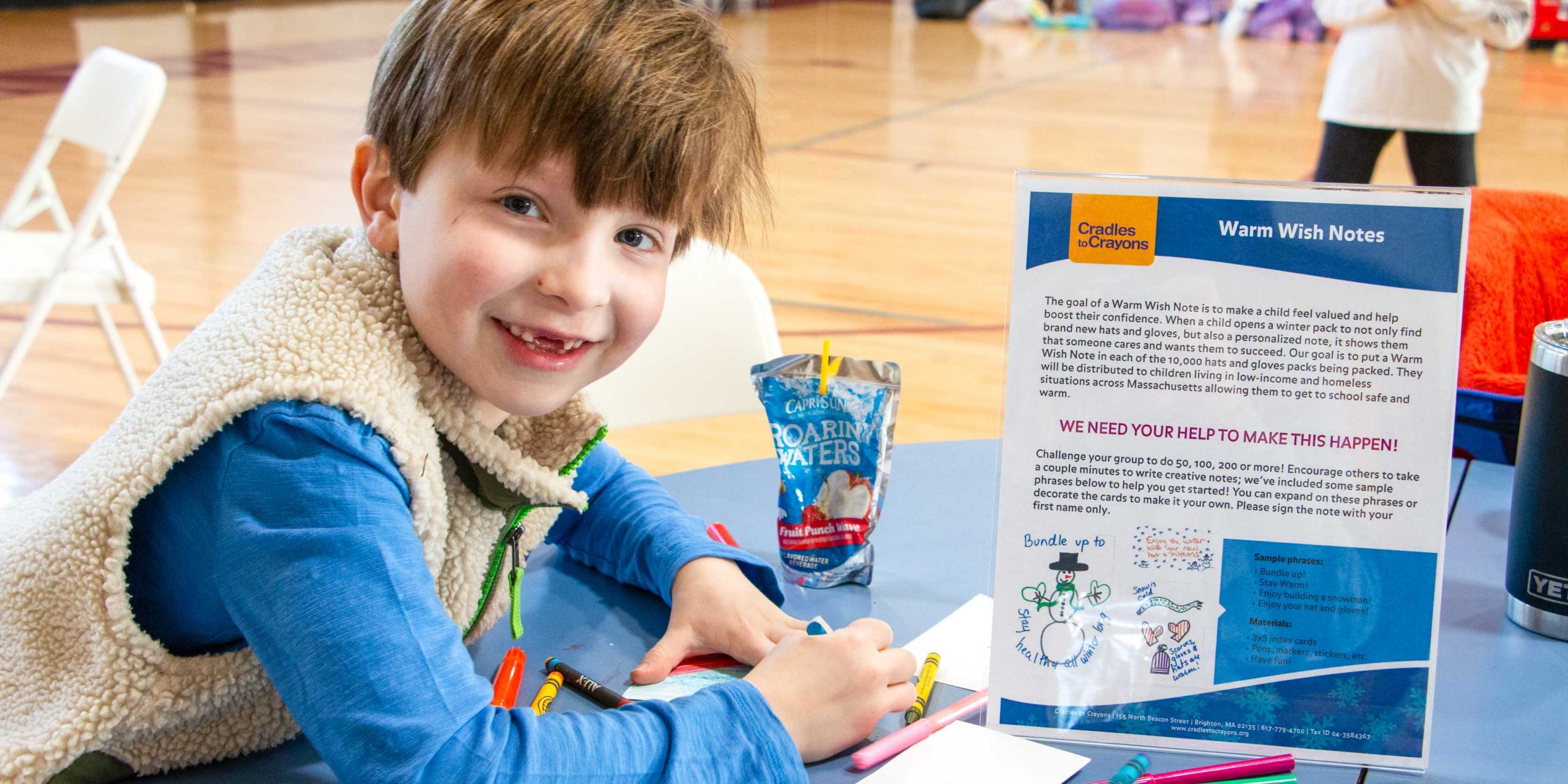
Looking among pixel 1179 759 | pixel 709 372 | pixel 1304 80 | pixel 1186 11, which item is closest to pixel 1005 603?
pixel 1179 759

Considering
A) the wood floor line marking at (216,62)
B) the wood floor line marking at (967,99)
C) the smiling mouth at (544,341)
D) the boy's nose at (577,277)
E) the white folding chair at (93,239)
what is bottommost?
the wood floor line marking at (967,99)

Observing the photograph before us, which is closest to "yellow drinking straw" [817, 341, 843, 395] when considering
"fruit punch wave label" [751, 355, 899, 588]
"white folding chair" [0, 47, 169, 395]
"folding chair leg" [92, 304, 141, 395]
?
"fruit punch wave label" [751, 355, 899, 588]

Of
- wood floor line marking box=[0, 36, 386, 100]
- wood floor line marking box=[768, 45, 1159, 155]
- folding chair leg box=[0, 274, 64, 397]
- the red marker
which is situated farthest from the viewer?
wood floor line marking box=[0, 36, 386, 100]

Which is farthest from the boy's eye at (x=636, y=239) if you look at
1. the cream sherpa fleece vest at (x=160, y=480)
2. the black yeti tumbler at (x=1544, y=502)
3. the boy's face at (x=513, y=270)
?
the black yeti tumbler at (x=1544, y=502)

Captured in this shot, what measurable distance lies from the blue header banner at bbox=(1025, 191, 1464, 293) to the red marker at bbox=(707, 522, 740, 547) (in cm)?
46

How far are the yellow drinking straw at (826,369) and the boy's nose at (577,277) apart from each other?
245 mm

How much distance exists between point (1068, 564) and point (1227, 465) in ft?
0.37

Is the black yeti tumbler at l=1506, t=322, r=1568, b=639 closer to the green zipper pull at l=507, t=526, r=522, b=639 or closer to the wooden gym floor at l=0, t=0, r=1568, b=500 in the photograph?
the wooden gym floor at l=0, t=0, r=1568, b=500

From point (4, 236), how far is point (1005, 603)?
2.62 meters

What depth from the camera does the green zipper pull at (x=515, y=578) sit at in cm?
97

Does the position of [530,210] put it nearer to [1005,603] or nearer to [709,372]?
[1005,603]

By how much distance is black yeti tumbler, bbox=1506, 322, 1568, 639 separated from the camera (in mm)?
1007

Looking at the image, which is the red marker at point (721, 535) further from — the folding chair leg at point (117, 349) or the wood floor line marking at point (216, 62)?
the wood floor line marking at point (216, 62)

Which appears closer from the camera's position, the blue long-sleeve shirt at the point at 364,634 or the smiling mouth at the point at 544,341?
the blue long-sleeve shirt at the point at 364,634
